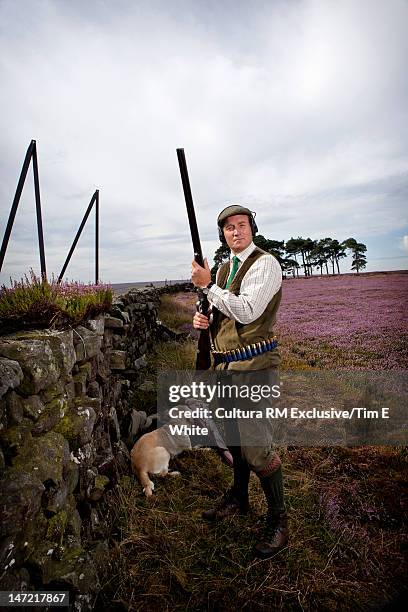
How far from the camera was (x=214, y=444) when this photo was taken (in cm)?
518

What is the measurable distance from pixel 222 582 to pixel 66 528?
1.44m

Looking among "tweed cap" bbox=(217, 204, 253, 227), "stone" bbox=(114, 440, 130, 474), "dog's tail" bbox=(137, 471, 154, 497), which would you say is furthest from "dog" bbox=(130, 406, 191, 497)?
"tweed cap" bbox=(217, 204, 253, 227)

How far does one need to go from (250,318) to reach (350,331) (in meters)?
8.83

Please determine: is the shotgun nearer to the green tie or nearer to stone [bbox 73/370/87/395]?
the green tie

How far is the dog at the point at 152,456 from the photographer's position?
4.22 m

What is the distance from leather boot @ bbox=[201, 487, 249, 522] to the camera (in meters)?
3.63

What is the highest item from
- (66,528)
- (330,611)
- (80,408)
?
(80,408)

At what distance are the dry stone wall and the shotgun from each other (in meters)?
1.22

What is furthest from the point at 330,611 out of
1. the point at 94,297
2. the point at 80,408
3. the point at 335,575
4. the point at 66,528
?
the point at 94,297

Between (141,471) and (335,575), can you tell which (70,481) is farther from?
(335,575)

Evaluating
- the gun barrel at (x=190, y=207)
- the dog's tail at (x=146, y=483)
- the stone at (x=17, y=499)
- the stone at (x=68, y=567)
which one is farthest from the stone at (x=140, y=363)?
the stone at (x=17, y=499)

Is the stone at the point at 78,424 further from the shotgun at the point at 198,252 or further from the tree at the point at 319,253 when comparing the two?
the tree at the point at 319,253

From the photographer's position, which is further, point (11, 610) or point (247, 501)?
point (247, 501)

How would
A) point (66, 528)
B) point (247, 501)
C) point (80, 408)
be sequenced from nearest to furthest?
1. point (66, 528)
2. point (80, 408)
3. point (247, 501)
